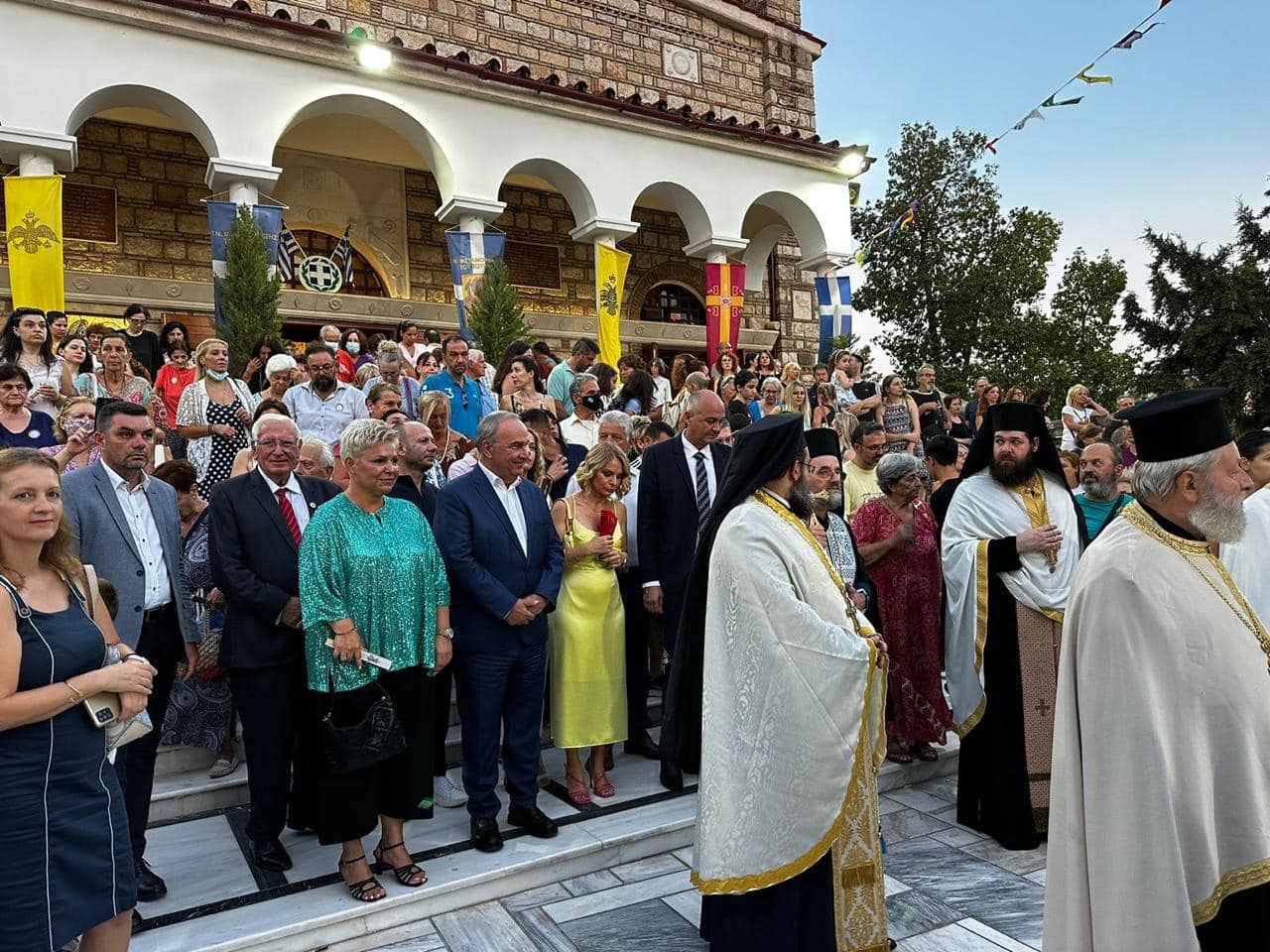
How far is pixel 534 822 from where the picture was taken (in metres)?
4.09

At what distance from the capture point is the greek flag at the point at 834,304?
50.3ft

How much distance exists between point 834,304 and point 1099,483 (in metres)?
10.8

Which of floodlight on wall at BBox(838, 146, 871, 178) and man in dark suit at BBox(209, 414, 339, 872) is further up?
floodlight on wall at BBox(838, 146, 871, 178)

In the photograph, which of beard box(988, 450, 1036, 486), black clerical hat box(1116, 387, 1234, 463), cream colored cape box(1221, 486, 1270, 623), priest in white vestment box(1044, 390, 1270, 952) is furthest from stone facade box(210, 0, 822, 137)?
priest in white vestment box(1044, 390, 1270, 952)

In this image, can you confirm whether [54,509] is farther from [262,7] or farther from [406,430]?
[262,7]

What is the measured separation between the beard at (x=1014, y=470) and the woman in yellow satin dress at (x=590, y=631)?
1963 millimetres

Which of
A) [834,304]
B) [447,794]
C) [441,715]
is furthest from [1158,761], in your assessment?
[834,304]

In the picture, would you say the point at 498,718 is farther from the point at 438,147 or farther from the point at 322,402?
the point at 438,147

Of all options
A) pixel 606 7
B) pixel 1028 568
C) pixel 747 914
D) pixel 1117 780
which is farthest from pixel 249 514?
pixel 606 7

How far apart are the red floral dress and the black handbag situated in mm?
2837

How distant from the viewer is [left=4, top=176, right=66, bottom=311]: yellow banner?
30.6ft

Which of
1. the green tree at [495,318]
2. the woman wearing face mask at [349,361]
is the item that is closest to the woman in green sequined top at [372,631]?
the woman wearing face mask at [349,361]

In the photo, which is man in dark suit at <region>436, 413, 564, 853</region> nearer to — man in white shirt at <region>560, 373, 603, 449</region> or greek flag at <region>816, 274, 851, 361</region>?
man in white shirt at <region>560, 373, 603, 449</region>

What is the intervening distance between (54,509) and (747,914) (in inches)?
101
